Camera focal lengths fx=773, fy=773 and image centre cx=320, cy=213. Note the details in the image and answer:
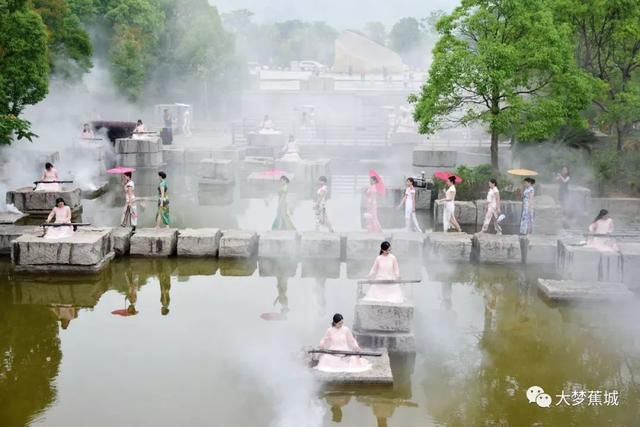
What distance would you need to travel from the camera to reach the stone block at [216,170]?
90.9 ft

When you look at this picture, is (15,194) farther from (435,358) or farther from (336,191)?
(435,358)

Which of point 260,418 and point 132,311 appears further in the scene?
point 132,311

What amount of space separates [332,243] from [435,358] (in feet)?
19.1

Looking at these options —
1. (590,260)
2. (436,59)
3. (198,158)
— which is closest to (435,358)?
(590,260)

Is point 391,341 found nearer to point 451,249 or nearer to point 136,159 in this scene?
point 451,249

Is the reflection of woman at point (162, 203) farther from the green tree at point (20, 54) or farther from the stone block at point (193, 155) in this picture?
the stone block at point (193, 155)

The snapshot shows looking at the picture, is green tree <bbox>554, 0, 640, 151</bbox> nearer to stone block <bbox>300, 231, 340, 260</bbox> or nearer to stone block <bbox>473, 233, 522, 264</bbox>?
stone block <bbox>473, 233, 522, 264</bbox>

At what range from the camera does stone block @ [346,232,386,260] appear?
16.7 meters

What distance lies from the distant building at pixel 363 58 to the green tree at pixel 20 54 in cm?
4365

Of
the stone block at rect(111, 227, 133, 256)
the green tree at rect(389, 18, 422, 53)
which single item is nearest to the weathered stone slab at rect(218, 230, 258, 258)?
the stone block at rect(111, 227, 133, 256)

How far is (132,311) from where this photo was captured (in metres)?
13.4

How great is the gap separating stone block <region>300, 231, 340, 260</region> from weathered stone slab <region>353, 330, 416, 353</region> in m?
5.34

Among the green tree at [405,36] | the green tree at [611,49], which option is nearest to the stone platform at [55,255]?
the green tree at [611,49]

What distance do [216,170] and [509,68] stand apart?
458 inches
